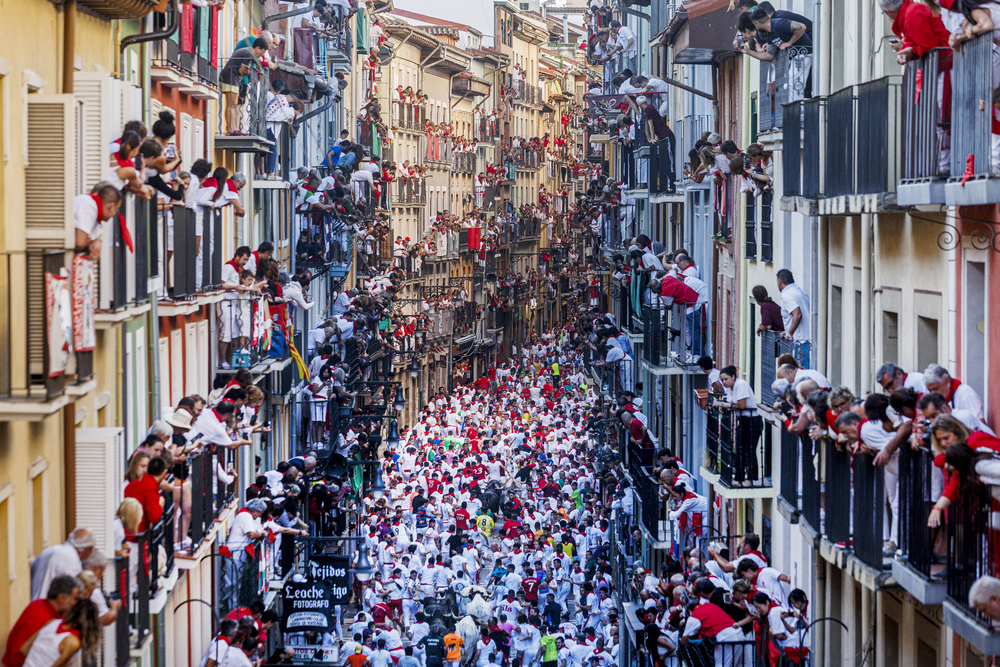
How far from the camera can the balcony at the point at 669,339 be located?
31.2m

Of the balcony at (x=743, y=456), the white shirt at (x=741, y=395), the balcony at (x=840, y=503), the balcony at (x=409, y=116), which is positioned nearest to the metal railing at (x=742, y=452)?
the balcony at (x=743, y=456)

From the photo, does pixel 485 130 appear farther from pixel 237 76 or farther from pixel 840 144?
pixel 840 144

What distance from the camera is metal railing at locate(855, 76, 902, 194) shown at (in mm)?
14824

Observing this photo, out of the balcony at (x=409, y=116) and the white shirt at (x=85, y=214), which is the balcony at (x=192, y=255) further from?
the balcony at (x=409, y=116)

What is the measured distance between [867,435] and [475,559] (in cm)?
2477

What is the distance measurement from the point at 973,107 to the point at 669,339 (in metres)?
21.1

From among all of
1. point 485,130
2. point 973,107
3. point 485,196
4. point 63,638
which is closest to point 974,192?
point 973,107

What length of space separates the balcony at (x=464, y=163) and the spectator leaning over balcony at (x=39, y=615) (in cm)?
7499

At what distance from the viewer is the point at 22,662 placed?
39.2 feet

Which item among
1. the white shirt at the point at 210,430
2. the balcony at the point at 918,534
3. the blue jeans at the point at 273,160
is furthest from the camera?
the blue jeans at the point at 273,160

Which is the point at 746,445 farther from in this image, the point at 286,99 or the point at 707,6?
the point at 286,99

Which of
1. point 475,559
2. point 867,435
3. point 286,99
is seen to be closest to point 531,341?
point 475,559

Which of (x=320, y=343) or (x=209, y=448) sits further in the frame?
(x=320, y=343)

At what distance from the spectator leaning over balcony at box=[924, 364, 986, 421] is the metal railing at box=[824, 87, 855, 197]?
3637 millimetres
